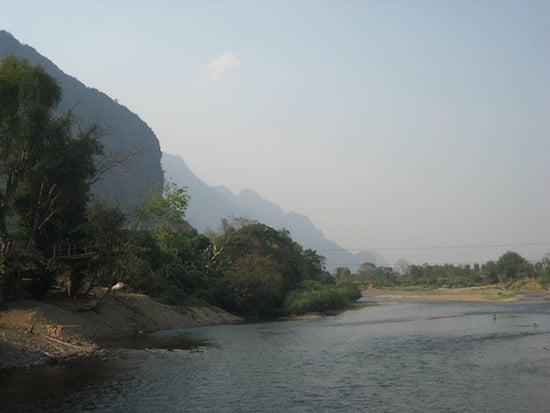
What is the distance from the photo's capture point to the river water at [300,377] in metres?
22.6

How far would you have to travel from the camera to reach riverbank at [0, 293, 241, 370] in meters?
32.0

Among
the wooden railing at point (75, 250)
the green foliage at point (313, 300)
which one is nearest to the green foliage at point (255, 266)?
the green foliage at point (313, 300)

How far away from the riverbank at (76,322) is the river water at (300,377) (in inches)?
93.0

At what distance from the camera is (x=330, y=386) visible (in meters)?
26.4

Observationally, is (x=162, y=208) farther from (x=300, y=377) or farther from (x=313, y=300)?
(x=300, y=377)

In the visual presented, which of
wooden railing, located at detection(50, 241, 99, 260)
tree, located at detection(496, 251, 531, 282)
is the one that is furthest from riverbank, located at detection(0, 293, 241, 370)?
tree, located at detection(496, 251, 531, 282)

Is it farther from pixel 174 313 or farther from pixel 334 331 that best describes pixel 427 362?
pixel 174 313

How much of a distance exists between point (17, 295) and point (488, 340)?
39.0 meters

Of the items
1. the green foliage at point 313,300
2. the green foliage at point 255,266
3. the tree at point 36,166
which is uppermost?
the tree at point 36,166

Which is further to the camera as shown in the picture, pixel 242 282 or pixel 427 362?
pixel 242 282

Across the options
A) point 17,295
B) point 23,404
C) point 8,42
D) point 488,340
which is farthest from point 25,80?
point 8,42

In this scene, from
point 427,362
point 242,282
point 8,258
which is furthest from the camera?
point 242,282

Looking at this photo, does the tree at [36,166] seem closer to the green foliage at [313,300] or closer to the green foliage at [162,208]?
the green foliage at [162,208]

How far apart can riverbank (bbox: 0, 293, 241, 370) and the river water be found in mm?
2363
